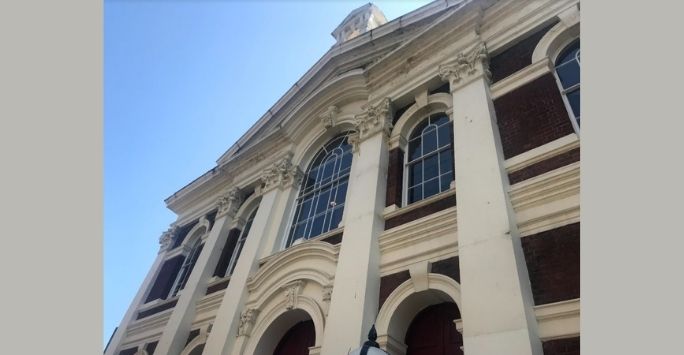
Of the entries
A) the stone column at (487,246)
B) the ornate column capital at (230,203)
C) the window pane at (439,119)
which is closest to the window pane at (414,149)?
the window pane at (439,119)

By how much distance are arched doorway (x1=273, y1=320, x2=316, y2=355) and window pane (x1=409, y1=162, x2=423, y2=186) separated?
379cm

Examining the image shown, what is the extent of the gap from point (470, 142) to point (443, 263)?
7.45ft

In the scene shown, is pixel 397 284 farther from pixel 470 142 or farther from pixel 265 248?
pixel 265 248

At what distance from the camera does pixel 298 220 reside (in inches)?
439

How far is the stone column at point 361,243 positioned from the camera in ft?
21.5

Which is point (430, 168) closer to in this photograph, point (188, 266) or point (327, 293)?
point (327, 293)

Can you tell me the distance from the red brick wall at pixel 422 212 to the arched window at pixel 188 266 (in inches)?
357

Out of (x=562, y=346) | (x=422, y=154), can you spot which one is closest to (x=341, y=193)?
(x=422, y=154)

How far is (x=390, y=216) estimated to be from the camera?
8055 millimetres

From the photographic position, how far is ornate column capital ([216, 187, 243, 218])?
535 inches

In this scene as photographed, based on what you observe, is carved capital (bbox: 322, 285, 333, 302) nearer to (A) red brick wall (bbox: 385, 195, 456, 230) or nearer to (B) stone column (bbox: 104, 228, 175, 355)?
(A) red brick wall (bbox: 385, 195, 456, 230)

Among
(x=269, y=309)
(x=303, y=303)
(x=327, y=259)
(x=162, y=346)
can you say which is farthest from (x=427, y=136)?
(x=162, y=346)

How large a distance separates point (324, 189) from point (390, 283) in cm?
463

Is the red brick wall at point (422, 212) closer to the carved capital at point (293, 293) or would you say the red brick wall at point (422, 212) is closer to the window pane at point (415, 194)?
the window pane at point (415, 194)
